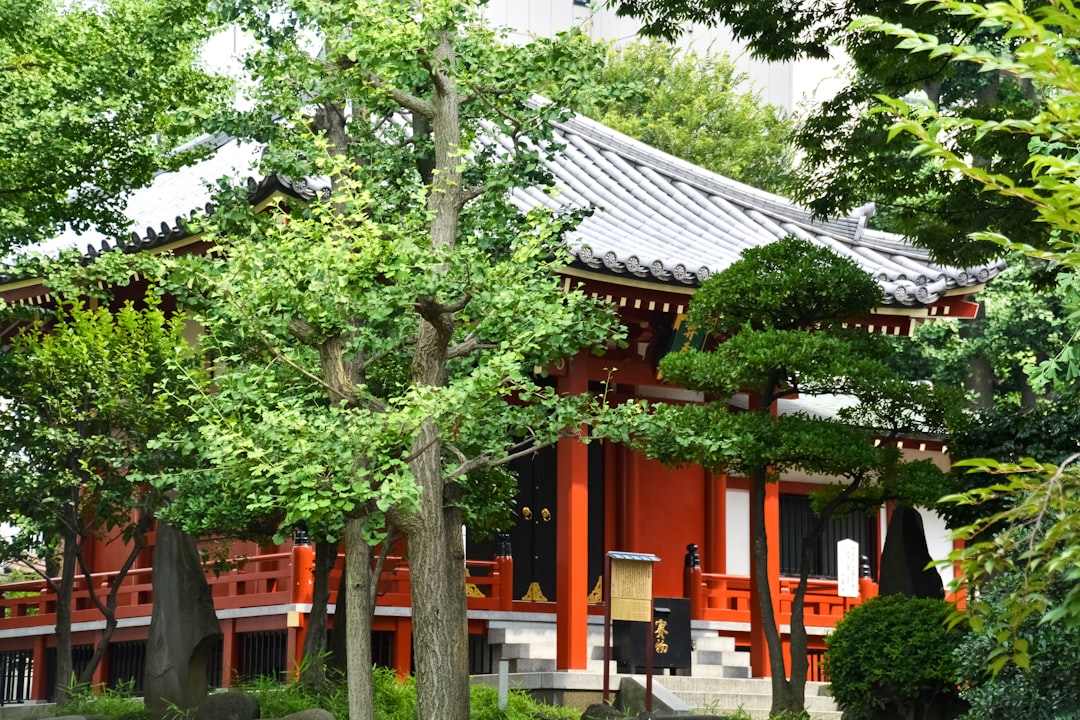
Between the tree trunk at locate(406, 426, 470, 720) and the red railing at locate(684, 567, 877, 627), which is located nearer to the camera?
the tree trunk at locate(406, 426, 470, 720)

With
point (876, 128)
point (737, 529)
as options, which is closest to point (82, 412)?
point (876, 128)

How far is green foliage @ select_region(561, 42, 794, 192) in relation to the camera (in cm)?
3269

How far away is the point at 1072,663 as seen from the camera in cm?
841

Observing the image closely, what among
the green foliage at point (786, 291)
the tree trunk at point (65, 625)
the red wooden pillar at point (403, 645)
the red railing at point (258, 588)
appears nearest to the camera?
the green foliage at point (786, 291)

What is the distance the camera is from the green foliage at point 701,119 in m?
32.7

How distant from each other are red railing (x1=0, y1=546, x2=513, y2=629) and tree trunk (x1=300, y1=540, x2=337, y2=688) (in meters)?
0.96

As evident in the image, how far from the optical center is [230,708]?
12.6m

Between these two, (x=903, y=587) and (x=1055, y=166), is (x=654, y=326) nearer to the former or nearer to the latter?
(x=903, y=587)

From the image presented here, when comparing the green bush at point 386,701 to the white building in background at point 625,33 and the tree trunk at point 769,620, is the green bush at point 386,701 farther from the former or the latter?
the white building in background at point 625,33

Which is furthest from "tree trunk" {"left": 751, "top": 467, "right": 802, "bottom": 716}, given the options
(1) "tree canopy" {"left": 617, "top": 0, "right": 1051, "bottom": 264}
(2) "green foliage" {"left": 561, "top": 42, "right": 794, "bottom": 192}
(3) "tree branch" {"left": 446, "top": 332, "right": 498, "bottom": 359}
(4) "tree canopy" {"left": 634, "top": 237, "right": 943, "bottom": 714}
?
(2) "green foliage" {"left": 561, "top": 42, "right": 794, "bottom": 192}

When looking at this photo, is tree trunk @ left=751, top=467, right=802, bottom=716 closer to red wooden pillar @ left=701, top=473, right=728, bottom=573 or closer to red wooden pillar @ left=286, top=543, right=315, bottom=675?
red wooden pillar @ left=286, top=543, right=315, bottom=675

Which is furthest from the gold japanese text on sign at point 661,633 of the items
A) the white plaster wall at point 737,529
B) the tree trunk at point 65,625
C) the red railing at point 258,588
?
the white plaster wall at point 737,529

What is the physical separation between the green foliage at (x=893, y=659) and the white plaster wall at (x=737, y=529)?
8050mm

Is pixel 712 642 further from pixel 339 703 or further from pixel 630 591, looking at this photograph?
pixel 339 703
